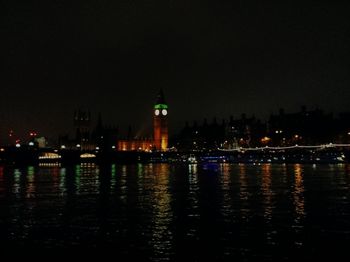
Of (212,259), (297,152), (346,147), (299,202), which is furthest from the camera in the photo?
(297,152)

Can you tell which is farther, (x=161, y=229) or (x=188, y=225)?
(x=188, y=225)

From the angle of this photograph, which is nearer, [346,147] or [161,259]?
[161,259]

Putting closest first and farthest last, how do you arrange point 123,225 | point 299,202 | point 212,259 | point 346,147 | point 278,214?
1. point 212,259
2. point 123,225
3. point 278,214
4. point 299,202
5. point 346,147

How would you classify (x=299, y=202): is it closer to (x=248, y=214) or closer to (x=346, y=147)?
(x=248, y=214)

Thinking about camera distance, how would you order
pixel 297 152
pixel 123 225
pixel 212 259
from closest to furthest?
pixel 212 259 → pixel 123 225 → pixel 297 152

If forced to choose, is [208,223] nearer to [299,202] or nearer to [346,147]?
[299,202]

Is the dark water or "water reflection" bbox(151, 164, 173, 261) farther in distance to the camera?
the dark water

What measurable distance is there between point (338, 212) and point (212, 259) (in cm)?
1758

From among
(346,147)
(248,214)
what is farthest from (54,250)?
(346,147)

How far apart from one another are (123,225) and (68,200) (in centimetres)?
1732

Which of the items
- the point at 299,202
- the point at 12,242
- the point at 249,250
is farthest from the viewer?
the point at 299,202

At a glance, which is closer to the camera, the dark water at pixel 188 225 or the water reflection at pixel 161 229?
the water reflection at pixel 161 229

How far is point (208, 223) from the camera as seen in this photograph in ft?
108

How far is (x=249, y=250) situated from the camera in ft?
80.9
